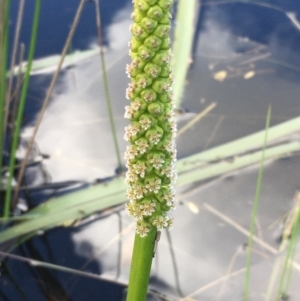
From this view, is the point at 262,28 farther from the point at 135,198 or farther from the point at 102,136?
the point at 135,198

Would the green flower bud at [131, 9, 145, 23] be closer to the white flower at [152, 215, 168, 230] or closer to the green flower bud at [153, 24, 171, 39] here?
the green flower bud at [153, 24, 171, 39]

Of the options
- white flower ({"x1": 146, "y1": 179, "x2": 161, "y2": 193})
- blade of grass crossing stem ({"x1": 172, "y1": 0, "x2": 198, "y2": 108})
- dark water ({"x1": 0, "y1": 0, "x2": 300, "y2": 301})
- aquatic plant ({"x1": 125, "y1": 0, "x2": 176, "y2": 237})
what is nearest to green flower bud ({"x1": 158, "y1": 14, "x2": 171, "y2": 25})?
aquatic plant ({"x1": 125, "y1": 0, "x2": 176, "y2": 237})

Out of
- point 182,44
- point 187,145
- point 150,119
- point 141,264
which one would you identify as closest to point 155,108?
point 150,119

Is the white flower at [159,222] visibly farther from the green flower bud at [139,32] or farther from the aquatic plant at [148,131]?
the green flower bud at [139,32]

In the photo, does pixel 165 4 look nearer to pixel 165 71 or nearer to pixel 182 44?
pixel 165 71

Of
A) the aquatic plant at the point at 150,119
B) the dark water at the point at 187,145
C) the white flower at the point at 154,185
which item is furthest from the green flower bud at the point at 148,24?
the dark water at the point at 187,145

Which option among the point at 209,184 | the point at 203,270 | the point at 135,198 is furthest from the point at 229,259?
the point at 135,198

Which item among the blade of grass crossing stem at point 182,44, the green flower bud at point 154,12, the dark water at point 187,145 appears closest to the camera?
the green flower bud at point 154,12
